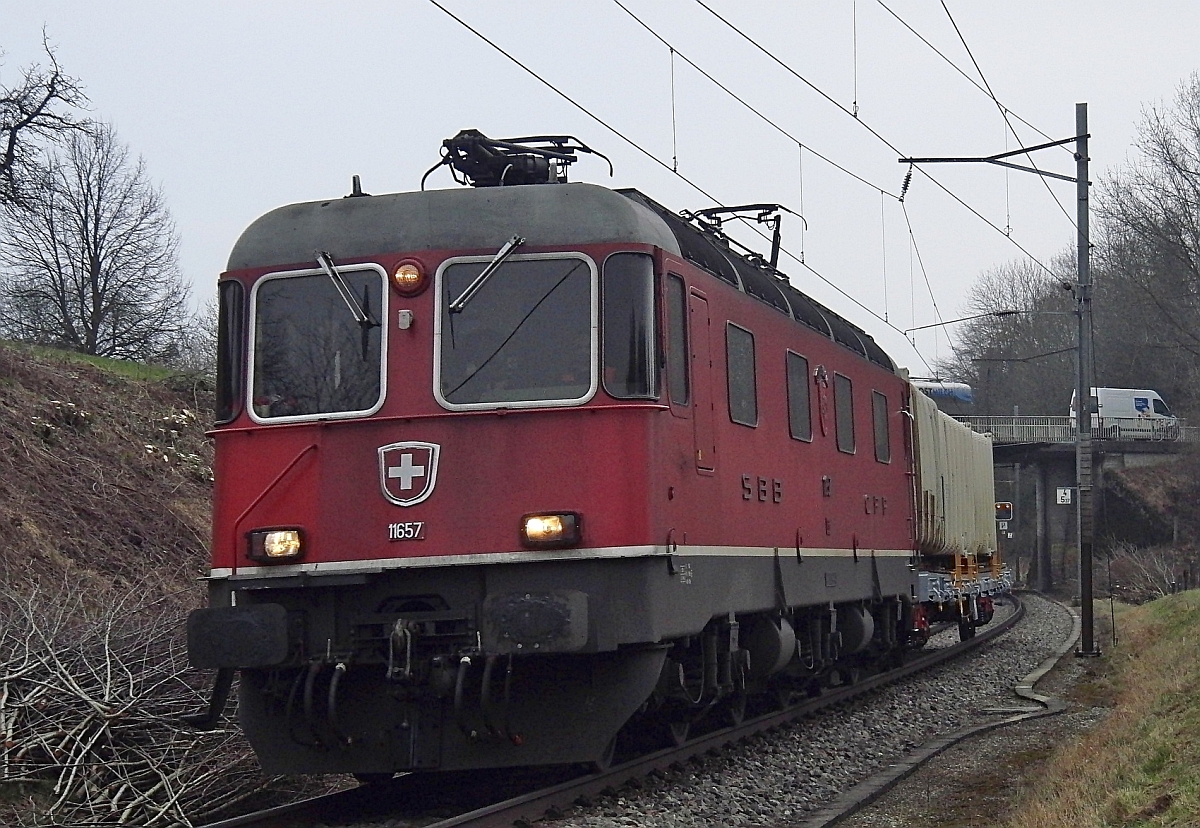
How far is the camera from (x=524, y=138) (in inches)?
392

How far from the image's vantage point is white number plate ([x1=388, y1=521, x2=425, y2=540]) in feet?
27.2

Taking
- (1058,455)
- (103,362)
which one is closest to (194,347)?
(103,362)

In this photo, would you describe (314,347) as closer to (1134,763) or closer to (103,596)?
(1134,763)

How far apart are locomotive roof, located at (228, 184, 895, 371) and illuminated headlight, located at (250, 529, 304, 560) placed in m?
1.65

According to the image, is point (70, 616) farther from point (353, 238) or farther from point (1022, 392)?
point (1022, 392)

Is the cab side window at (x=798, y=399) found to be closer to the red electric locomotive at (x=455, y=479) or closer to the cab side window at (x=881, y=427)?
the red electric locomotive at (x=455, y=479)

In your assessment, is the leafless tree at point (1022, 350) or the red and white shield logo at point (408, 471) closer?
the red and white shield logo at point (408, 471)

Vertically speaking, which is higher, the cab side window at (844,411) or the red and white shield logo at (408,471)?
the cab side window at (844,411)

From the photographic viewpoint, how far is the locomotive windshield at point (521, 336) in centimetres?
840

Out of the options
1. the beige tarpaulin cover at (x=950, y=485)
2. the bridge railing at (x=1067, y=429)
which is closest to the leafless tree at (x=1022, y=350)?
the bridge railing at (x=1067, y=429)

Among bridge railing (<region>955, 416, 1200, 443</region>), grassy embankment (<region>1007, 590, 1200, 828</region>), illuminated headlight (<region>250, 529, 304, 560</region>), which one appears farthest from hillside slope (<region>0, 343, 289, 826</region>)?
bridge railing (<region>955, 416, 1200, 443</region>)

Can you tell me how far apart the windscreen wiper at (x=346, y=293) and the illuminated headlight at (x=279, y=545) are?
49.6 inches

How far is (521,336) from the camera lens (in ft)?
27.8

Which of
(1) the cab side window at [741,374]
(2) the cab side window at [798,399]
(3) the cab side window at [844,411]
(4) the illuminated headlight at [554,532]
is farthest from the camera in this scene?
(3) the cab side window at [844,411]
